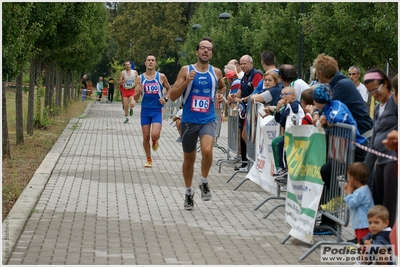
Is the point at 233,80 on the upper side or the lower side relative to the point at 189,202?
upper

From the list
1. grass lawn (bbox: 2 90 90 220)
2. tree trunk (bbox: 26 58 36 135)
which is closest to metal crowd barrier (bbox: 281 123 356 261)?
grass lawn (bbox: 2 90 90 220)

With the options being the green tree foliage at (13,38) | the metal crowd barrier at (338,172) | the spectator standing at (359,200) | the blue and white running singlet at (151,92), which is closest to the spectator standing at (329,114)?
the metal crowd barrier at (338,172)

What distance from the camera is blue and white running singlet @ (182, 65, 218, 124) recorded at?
10367mm

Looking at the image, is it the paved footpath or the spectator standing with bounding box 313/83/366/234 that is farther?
the spectator standing with bounding box 313/83/366/234

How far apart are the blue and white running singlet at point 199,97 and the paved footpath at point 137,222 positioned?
42.9 inches

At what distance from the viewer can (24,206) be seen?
9977 millimetres

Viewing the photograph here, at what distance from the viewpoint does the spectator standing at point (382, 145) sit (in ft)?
23.9

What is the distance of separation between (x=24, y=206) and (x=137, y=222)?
59.0 inches

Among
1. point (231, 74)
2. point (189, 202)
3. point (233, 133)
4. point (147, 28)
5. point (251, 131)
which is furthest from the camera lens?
point (147, 28)

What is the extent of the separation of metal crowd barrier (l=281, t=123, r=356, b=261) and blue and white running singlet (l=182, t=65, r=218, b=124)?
2.65 m

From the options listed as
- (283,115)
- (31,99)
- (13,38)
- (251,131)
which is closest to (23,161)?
(13,38)

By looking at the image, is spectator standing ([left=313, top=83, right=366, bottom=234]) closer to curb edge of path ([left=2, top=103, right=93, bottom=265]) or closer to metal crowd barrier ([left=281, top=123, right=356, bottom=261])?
metal crowd barrier ([left=281, top=123, right=356, bottom=261])

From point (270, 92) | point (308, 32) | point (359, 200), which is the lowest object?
point (359, 200)

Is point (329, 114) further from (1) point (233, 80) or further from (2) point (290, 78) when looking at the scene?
(1) point (233, 80)
